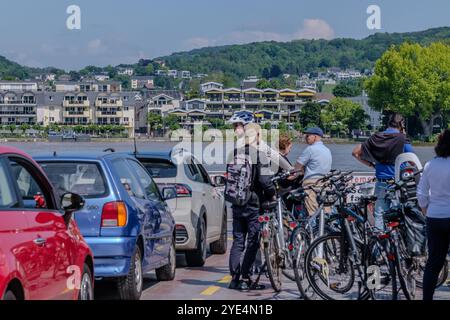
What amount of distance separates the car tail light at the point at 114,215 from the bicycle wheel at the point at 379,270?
7.83 feet

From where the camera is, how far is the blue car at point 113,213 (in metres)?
10.4

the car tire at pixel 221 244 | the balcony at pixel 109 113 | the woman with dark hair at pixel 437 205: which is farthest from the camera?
the balcony at pixel 109 113

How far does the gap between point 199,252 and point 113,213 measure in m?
4.11

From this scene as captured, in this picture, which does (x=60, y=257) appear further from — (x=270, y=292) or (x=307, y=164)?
(x=307, y=164)

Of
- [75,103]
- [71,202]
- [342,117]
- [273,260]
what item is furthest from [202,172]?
[75,103]

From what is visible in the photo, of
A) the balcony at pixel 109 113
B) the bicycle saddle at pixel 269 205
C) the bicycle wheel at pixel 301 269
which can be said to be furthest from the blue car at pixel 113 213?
the balcony at pixel 109 113

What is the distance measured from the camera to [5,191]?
7.15 meters

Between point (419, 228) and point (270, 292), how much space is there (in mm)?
2038

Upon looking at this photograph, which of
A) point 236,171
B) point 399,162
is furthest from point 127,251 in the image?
point 399,162

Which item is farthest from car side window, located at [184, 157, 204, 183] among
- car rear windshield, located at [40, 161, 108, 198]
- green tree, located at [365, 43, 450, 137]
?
green tree, located at [365, 43, 450, 137]

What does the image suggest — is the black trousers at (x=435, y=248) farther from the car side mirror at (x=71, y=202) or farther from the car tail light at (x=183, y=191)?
the car tail light at (x=183, y=191)

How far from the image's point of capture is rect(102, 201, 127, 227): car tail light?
10.5 meters

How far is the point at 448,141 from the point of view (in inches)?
375

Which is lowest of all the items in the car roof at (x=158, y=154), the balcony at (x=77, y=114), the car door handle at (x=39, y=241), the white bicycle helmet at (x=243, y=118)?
the balcony at (x=77, y=114)
